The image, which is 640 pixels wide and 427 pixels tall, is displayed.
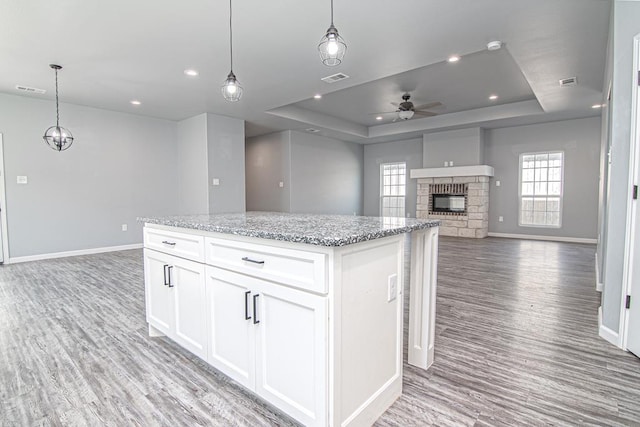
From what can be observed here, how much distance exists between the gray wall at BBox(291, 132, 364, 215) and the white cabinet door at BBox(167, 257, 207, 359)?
6280 millimetres

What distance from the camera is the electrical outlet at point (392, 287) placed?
160 centimetres

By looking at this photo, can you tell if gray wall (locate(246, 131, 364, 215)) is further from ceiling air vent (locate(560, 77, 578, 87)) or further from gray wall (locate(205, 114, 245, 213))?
ceiling air vent (locate(560, 77, 578, 87))

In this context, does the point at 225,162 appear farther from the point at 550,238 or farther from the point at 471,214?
the point at 550,238

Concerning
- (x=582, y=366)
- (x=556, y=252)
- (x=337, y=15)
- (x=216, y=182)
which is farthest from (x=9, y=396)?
(x=556, y=252)

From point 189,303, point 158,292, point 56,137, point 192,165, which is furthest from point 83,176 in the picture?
point 189,303

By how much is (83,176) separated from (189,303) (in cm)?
536

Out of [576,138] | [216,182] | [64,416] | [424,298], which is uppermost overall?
[576,138]

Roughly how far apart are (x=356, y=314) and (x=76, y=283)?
13.5ft

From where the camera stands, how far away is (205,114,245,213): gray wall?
21.4ft

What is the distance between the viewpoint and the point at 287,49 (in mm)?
3648

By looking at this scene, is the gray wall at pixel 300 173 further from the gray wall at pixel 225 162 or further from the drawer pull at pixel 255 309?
the drawer pull at pixel 255 309

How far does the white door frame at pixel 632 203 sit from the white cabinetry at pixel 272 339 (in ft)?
7.66

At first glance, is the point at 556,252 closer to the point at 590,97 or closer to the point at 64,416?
the point at 590,97

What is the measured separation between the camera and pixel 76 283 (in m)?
3.98
